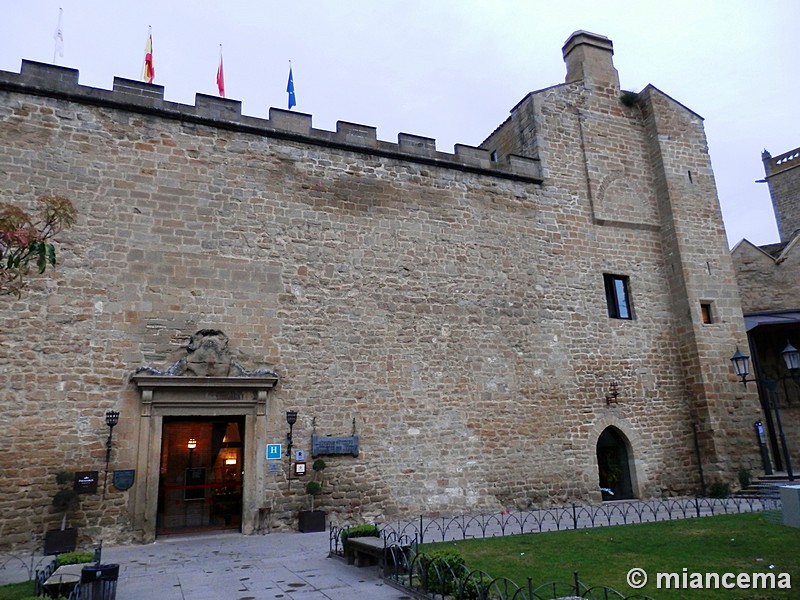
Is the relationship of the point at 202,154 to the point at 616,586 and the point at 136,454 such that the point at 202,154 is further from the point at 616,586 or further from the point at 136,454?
the point at 616,586

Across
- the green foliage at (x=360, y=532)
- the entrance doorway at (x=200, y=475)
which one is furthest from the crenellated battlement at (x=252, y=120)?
the green foliage at (x=360, y=532)

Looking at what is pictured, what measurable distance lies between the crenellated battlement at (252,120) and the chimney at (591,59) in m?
3.77

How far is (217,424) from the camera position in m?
12.4

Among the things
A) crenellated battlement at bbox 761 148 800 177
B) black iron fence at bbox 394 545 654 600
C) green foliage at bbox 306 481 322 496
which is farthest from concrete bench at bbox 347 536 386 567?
crenellated battlement at bbox 761 148 800 177

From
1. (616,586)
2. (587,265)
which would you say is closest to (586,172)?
(587,265)

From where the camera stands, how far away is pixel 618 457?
1407 cm

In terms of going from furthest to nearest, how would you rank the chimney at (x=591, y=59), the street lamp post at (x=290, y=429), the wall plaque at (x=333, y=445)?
the chimney at (x=591, y=59) → the wall plaque at (x=333, y=445) → the street lamp post at (x=290, y=429)

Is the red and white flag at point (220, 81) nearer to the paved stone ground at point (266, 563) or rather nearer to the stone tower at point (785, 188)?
the paved stone ground at point (266, 563)

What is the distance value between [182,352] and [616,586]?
8.01 meters

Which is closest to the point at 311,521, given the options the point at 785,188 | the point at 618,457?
the point at 618,457

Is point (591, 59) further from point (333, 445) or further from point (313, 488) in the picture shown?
point (313, 488)

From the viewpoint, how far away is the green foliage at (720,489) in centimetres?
1347

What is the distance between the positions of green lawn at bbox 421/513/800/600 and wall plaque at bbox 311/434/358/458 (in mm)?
3297

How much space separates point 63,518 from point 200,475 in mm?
3329
